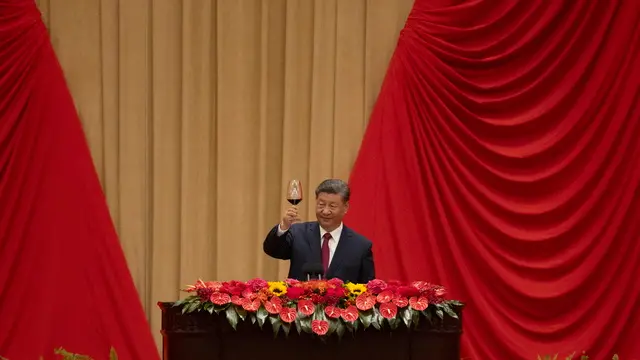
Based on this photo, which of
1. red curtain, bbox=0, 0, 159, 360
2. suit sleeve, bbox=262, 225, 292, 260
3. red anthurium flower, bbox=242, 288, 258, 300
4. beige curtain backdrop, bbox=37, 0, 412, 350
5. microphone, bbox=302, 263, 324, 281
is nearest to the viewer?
red anthurium flower, bbox=242, 288, 258, 300

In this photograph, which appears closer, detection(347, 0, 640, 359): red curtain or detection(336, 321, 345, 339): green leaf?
detection(336, 321, 345, 339): green leaf

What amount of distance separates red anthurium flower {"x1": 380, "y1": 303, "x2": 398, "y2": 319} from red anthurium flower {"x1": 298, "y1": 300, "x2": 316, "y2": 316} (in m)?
0.25

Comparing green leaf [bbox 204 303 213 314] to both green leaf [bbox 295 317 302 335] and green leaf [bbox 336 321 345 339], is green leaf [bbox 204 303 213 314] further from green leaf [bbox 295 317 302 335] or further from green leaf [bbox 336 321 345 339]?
green leaf [bbox 336 321 345 339]

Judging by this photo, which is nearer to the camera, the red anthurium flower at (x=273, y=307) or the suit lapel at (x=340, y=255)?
the red anthurium flower at (x=273, y=307)

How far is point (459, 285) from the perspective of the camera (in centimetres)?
540

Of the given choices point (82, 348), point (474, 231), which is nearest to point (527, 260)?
point (474, 231)

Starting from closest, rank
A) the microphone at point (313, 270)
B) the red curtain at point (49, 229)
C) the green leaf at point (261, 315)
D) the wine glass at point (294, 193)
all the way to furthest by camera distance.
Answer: the green leaf at point (261, 315) → the microphone at point (313, 270) → the wine glass at point (294, 193) → the red curtain at point (49, 229)

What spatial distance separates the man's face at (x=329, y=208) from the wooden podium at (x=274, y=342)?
94 cm

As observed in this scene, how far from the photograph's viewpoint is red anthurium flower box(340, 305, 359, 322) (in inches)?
125

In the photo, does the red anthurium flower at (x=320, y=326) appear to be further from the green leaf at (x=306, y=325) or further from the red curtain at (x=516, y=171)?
the red curtain at (x=516, y=171)

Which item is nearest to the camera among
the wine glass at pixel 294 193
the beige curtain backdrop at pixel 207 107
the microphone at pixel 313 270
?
the microphone at pixel 313 270

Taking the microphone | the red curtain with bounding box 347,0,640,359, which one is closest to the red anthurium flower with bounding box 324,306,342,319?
the microphone

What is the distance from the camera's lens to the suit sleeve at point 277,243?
4094 millimetres

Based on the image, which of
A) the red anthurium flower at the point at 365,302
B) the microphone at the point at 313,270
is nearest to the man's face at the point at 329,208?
the microphone at the point at 313,270
